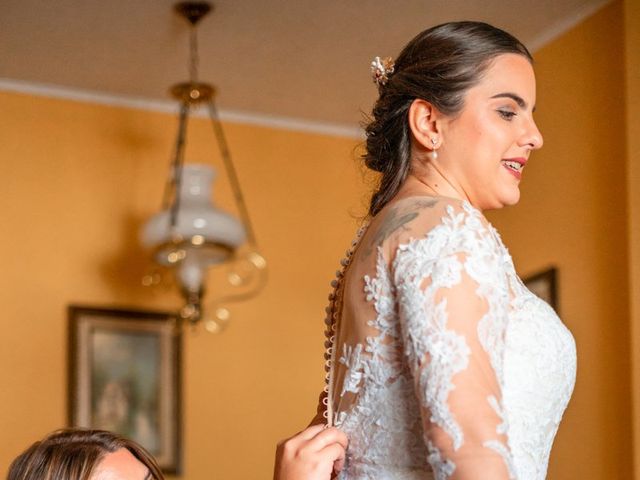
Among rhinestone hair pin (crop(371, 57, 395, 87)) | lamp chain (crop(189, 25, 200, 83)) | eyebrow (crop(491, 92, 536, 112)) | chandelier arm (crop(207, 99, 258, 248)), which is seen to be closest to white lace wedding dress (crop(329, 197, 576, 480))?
eyebrow (crop(491, 92, 536, 112))

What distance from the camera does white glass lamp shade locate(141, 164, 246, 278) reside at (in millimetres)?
4766

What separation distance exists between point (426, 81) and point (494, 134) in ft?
0.44

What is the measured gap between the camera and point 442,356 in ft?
4.99

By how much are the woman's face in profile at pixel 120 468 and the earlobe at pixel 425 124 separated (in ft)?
2.22

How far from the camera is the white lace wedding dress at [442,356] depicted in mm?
1513

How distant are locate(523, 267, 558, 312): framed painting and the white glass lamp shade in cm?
113

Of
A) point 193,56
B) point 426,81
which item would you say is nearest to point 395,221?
point 426,81

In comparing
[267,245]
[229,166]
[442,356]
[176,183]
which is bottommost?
[442,356]

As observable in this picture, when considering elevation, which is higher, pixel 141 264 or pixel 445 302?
pixel 141 264

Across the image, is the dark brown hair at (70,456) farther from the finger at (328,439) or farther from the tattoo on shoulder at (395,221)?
the tattoo on shoulder at (395,221)

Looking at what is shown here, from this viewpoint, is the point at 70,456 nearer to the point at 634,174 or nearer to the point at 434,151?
the point at 434,151

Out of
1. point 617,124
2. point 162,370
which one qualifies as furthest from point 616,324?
point 162,370

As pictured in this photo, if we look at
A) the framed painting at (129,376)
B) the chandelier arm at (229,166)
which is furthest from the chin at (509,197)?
the chandelier arm at (229,166)

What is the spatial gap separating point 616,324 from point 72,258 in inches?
90.2
